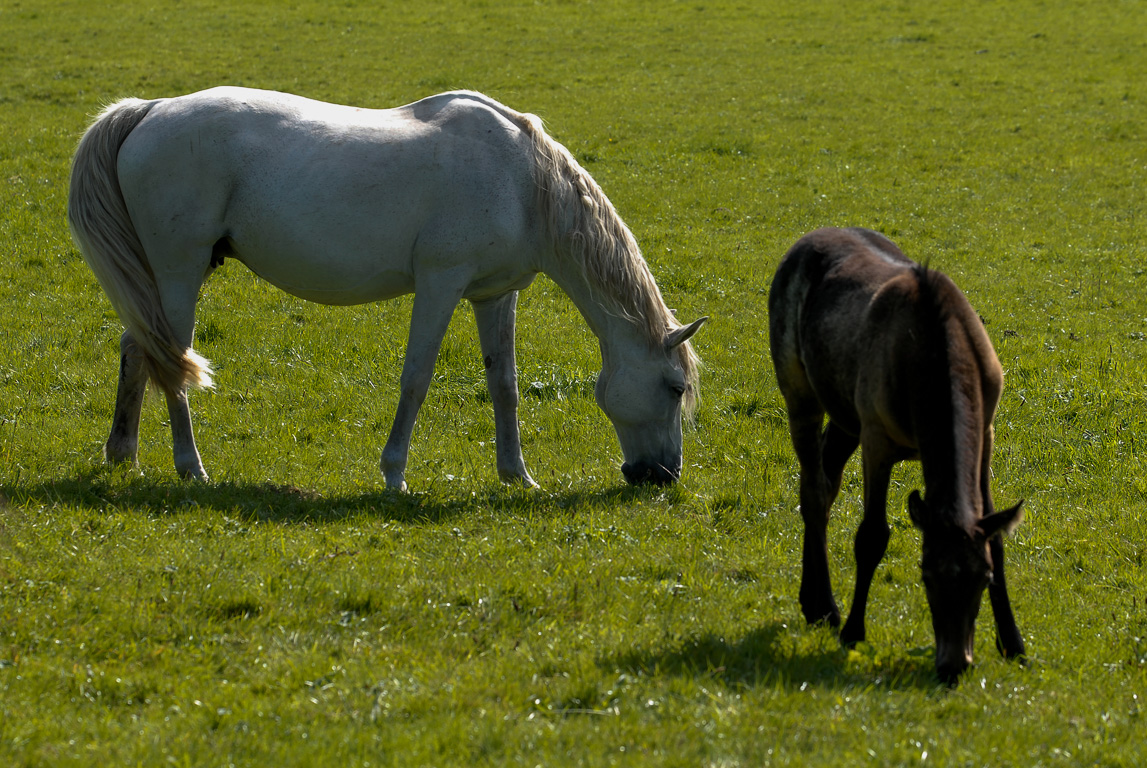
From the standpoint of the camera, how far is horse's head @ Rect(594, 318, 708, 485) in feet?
25.0

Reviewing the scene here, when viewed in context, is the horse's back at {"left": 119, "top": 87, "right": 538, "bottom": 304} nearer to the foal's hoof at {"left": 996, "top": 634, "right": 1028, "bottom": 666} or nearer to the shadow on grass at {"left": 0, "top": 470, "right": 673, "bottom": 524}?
the shadow on grass at {"left": 0, "top": 470, "right": 673, "bottom": 524}

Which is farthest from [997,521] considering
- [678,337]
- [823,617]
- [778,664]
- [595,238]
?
[595,238]

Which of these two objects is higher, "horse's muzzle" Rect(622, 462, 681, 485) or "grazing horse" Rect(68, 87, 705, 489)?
"grazing horse" Rect(68, 87, 705, 489)

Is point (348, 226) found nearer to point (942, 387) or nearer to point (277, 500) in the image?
point (277, 500)

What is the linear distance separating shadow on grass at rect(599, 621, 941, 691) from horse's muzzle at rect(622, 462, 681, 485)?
8.39 feet

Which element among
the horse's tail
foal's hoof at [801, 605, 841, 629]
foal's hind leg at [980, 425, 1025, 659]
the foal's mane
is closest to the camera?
the foal's mane

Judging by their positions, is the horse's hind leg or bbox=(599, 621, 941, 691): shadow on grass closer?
bbox=(599, 621, 941, 691): shadow on grass

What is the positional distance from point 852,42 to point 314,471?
25.3 metres

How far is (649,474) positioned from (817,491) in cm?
213

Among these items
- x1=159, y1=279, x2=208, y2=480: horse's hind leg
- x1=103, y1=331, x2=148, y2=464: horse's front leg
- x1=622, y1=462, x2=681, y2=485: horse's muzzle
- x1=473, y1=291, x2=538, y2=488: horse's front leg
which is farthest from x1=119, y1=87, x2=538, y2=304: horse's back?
x1=622, y1=462, x2=681, y2=485: horse's muzzle

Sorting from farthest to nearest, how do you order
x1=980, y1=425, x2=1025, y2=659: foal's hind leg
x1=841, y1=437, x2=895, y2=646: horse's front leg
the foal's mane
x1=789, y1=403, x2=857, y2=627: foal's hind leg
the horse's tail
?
the horse's tail → x1=789, y1=403, x2=857, y2=627: foal's hind leg → x1=980, y1=425, x2=1025, y2=659: foal's hind leg → x1=841, y1=437, x2=895, y2=646: horse's front leg → the foal's mane

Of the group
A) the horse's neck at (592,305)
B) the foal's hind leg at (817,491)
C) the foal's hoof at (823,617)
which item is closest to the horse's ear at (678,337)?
the horse's neck at (592,305)

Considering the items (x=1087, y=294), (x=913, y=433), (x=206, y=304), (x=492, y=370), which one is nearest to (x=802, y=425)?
(x=913, y=433)

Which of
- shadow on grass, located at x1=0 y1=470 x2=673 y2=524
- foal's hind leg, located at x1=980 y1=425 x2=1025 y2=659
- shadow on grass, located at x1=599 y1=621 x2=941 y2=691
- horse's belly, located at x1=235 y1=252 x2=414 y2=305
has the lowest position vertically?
shadow on grass, located at x1=0 y1=470 x2=673 y2=524
